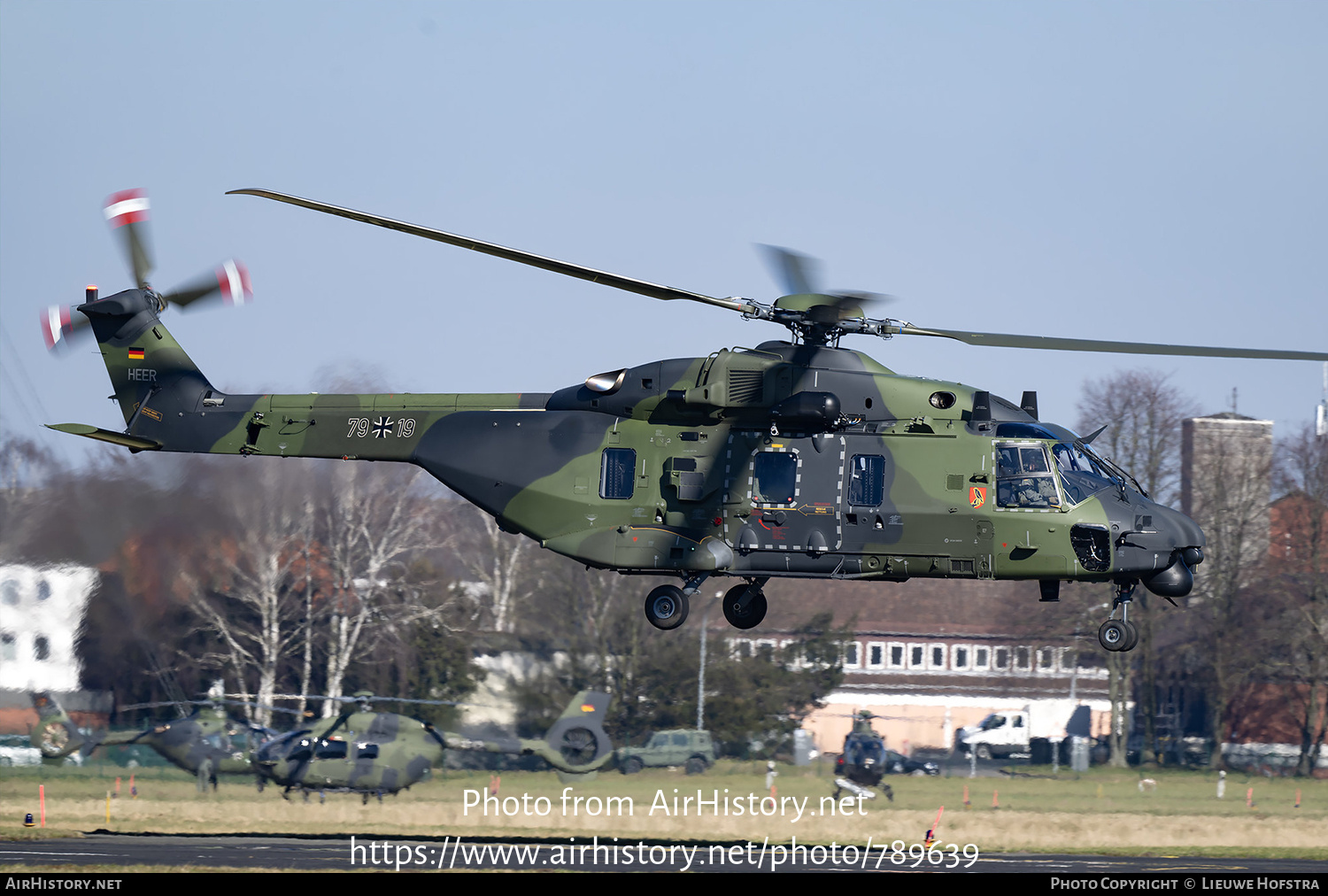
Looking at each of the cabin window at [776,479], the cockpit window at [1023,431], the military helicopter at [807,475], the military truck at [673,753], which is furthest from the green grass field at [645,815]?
the cockpit window at [1023,431]

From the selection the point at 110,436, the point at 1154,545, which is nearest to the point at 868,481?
the point at 1154,545

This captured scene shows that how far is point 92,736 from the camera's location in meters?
32.9

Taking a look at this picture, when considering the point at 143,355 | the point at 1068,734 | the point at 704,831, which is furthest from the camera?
the point at 1068,734

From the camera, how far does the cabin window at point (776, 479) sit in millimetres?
18375

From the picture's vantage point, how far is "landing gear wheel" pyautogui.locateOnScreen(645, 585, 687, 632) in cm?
1888

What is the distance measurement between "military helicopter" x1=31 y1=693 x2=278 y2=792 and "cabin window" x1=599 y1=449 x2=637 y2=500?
16427mm

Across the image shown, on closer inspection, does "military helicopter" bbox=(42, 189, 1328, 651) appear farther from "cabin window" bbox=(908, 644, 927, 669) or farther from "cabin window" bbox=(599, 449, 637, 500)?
"cabin window" bbox=(908, 644, 927, 669)

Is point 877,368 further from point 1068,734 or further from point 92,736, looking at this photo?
point 1068,734

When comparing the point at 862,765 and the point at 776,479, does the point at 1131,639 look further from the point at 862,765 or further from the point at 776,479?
the point at 862,765

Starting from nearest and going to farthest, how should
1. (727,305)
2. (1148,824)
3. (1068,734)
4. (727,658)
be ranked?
1. (727,305)
2. (1148,824)
3. (727,658)
4. (1068,734)

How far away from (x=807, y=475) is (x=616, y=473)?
261cm

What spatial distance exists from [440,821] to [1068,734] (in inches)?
851

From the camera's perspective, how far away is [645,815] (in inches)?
1261

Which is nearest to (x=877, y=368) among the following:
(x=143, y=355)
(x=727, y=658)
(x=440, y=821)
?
(x=143, y=355)
